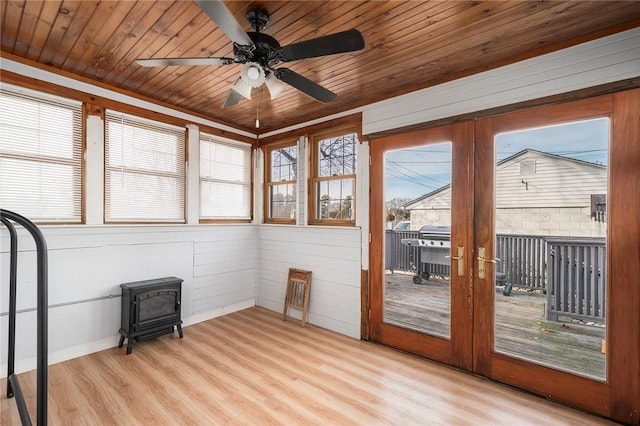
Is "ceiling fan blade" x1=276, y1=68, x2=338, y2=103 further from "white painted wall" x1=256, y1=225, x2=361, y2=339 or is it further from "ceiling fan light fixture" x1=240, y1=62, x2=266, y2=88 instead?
"white painted wall" x1=256, y1=225, x2=361, y2=339

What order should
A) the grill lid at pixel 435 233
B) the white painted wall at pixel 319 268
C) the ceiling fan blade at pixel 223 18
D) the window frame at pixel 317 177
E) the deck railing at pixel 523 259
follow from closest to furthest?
the ceiling fan blade at pixel 223 18 < the deck railing at pixel 523 259 < the grill lid at pixel 435 233 < the white painted wall at pixel 319 268 < the window frame at pixel 317 177

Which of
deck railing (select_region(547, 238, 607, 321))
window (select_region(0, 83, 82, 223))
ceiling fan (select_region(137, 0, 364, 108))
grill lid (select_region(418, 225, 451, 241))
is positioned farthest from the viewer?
grill lid (select_region(418, 225, 451, 241))

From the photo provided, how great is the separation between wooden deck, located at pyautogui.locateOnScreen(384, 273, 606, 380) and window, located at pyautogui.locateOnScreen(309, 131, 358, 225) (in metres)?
1.21

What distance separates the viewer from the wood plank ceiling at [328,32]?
2033 millimetres

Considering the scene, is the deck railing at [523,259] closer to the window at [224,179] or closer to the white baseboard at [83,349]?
the window at [224,179]

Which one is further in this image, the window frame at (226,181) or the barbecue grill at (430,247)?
the window frame at (226,181)

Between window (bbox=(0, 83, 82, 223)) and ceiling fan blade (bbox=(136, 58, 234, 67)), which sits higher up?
ceiling fan blade (bbox=(136, 58, 234, 67))

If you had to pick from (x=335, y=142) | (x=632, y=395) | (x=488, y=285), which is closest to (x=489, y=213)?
(x=488, y=285)

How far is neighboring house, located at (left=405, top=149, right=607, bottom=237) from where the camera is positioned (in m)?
2.37

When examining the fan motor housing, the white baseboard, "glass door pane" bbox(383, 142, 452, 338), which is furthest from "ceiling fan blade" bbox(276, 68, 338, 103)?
the white baseboard

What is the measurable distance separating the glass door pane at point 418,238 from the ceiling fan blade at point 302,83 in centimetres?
129

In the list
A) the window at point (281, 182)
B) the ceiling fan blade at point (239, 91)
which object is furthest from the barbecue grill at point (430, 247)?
the ceiling fan blade at point (239, 91)

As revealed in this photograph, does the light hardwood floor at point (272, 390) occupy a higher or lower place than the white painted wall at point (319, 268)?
lower

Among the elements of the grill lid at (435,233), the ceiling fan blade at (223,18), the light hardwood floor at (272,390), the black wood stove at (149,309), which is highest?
the ceiling fan blade at (223,18)
